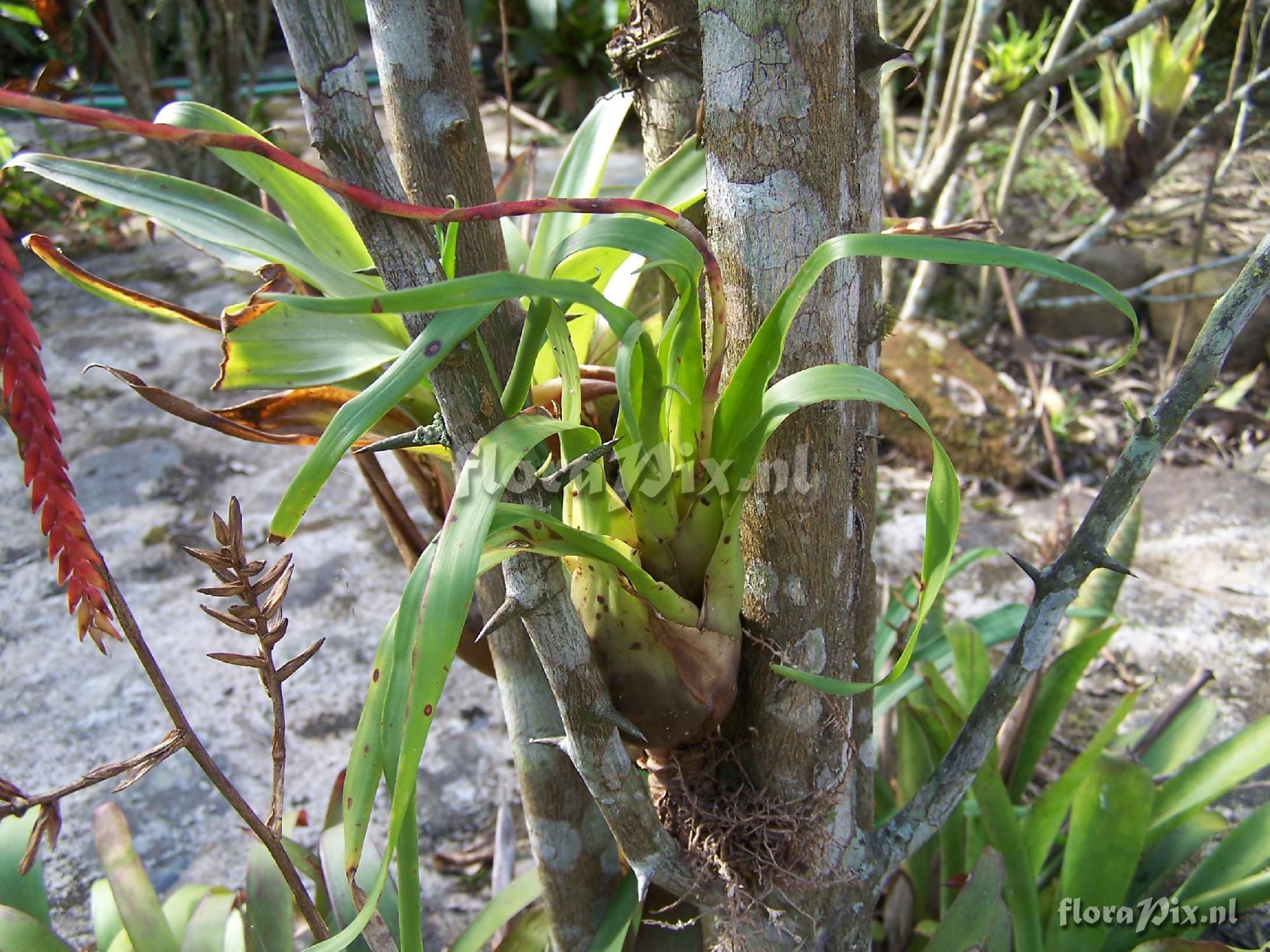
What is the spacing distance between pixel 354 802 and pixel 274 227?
0.40 m

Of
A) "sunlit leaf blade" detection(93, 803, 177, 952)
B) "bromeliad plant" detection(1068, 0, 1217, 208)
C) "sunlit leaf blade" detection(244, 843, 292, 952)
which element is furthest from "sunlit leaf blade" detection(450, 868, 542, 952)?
"bromeliad plant" detection(1068, 0, 1217, 208)

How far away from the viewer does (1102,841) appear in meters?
0.98

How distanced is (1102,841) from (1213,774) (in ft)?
0.65

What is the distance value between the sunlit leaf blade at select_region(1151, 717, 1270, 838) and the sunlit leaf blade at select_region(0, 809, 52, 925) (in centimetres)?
128

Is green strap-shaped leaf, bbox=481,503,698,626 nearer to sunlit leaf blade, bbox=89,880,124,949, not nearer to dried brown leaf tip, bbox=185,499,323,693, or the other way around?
dried brown leaf tip, bbox=185,499,323,693

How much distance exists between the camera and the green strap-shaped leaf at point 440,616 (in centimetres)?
44

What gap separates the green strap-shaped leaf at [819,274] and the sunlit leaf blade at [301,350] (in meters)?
0.26

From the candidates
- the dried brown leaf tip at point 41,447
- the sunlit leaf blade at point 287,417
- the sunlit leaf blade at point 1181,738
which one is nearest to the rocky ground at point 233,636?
the sunlit leaf blade at point 1181,738

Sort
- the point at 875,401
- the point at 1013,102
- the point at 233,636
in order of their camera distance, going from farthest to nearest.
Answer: the point at 1013,102
the point at 233,636
the point at 875,401

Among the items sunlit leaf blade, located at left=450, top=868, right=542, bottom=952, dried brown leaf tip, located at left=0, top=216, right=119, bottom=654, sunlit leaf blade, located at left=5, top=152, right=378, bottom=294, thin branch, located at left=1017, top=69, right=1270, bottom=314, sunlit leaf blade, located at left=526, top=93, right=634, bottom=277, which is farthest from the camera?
thin branch, located at left=1017, top=69, right=1270, bottom=314

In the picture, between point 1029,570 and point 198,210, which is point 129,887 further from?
point 1029,570

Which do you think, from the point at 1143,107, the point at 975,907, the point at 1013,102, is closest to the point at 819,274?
the point at 975,907

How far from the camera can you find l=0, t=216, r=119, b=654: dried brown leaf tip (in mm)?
292

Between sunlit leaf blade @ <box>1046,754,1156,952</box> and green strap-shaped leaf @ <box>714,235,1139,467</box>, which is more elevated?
green strap-shaped leaf @ <box>714,235,1139,467</box>
